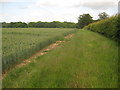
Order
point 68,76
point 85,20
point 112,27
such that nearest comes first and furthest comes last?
point 68,76 < point 112,27 < point 85,20

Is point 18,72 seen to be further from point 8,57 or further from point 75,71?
point 75,71

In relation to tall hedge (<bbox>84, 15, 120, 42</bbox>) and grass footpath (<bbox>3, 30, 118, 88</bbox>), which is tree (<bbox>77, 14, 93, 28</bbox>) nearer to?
tall hedge (<bbox>84, 15, 120, 42</bbox>)

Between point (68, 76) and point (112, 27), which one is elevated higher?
point (112, 27)

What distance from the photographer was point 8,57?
407 centimetres

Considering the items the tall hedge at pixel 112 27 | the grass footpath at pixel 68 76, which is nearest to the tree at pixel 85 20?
the tall hedge at pixel 112 27

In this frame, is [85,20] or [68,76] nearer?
[68,76]

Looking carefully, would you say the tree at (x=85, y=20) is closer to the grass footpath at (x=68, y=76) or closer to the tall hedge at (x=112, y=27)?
the tall hedge at (x=112, y=27)

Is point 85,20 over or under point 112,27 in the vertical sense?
over

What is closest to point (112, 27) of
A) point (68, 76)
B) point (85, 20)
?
point (68, 76)

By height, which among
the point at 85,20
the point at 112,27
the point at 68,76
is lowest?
the point at 68,76

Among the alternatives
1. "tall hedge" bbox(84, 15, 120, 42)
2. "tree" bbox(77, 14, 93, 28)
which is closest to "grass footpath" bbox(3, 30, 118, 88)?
"tall hedge" bbox(84, 15, 120, 42)

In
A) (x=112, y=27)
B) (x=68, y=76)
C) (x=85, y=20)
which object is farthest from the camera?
(x=85, y=20)

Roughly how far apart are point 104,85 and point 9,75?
2.65 meters

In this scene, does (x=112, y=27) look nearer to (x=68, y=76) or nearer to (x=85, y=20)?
(x=68, y=76)
